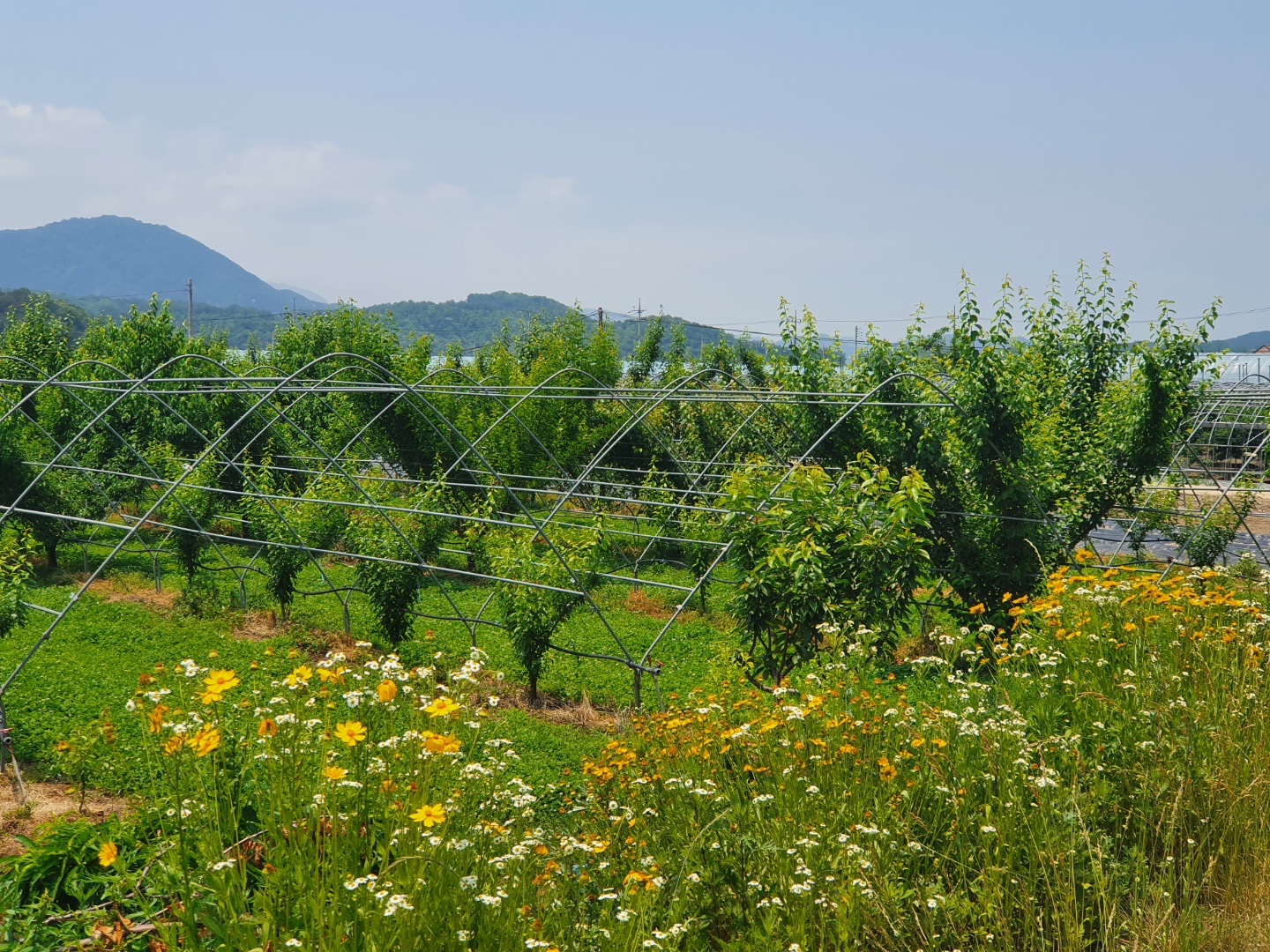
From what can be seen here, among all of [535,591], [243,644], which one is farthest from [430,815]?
[243,644]

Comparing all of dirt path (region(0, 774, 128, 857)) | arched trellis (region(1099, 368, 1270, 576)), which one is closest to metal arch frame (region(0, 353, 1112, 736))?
dirt path (region(0, 774, 128, 857))

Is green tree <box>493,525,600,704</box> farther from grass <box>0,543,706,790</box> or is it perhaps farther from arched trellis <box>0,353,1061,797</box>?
arched trellis <box>0,353,1061,797</box>

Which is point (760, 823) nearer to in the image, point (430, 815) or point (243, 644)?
point (430, 815)

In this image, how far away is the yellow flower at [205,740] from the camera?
97.9 inches

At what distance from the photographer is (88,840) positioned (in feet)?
11.3

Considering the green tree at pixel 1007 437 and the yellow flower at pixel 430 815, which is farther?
the green tree at pixel 1007 437

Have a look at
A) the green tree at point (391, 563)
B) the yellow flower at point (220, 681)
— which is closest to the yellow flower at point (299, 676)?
the yellow flower at point (220, 681)

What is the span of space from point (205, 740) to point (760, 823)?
1.89 metres

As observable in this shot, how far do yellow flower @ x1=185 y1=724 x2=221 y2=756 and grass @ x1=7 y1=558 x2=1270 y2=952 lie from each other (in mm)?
45

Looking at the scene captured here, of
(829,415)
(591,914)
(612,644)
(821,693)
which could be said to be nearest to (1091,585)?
(821,693)

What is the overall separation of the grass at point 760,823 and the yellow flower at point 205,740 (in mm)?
45

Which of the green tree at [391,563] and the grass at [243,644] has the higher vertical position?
the green tree at [391,563]

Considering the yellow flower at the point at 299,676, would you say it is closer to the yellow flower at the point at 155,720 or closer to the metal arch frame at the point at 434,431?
the yellow flower at the point at 155,720

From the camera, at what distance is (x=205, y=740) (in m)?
2.51
